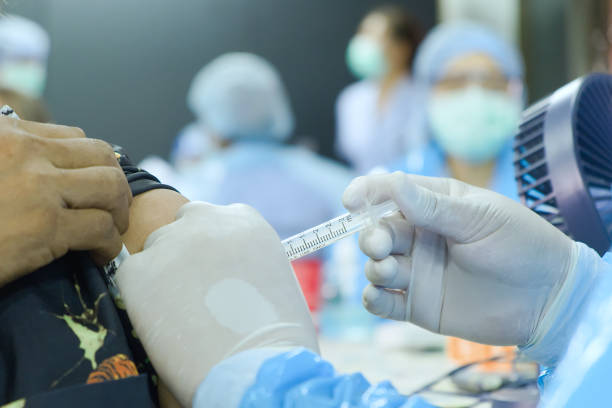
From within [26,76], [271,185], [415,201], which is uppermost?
[415,201]

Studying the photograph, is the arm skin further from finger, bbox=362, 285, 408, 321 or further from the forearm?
finger, bbox=362, 285, 408, 321

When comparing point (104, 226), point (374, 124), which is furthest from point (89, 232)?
point (374, 124)

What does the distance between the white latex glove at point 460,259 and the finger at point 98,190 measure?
258 mm

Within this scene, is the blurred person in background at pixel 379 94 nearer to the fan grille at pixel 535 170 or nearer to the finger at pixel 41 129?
the fan grille at pixel 535 170

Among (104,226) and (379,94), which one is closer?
(104,226)

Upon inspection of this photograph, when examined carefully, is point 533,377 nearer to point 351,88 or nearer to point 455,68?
point 455,68

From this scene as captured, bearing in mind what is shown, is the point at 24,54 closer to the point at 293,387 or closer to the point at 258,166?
the point at 258,166

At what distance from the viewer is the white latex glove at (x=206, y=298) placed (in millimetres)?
621

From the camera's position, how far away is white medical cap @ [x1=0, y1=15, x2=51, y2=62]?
12.4 ft

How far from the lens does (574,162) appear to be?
0.91 metres

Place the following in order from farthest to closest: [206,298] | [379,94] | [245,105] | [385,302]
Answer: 1. [379,94]
2. [245,105]
3. [385,302]
4. [206,298]

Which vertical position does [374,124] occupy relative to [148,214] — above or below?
below

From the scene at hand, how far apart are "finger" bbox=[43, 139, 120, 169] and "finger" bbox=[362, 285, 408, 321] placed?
1.21 ft

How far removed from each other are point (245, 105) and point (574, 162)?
108 inches
